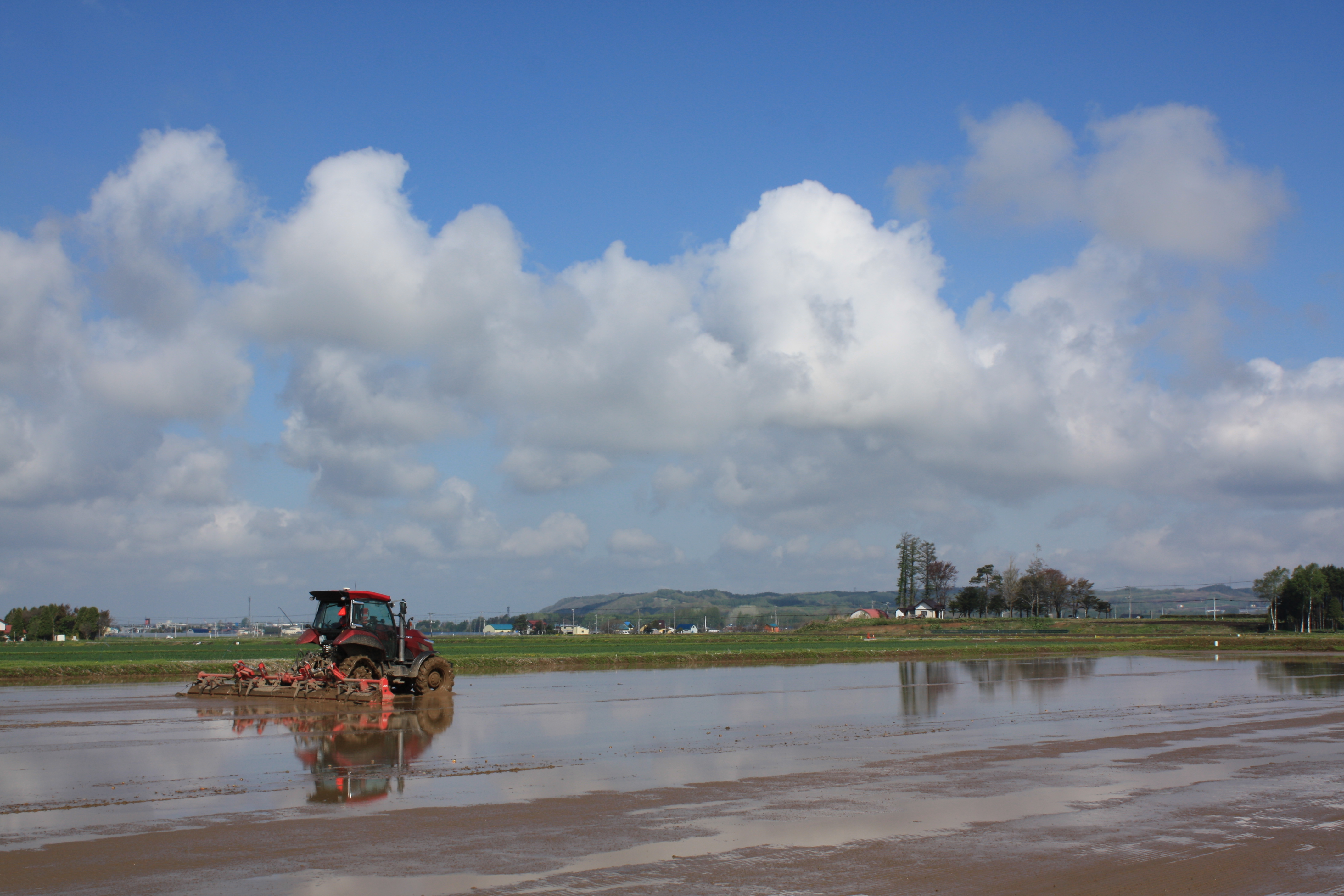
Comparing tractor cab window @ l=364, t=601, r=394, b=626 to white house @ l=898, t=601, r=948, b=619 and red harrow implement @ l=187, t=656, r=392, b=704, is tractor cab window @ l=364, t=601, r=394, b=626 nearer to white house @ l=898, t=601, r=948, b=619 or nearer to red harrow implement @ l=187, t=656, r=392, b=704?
red harrow implement @ l=187, t=656, r=392, b=704

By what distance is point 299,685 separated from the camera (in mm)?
26359

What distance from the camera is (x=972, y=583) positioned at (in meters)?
188

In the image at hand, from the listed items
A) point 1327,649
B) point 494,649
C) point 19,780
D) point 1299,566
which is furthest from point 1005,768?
point 1299,566

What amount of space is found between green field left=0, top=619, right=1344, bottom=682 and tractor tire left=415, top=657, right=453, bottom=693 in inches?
563

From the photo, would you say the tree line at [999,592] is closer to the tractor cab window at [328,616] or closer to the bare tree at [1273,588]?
the bare tree at [1273,588]

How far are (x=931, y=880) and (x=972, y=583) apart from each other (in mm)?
187773

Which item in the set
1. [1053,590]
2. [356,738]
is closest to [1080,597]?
[1053,590]

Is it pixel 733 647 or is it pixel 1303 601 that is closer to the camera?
pixel 733 647

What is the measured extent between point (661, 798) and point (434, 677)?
16.9 metres

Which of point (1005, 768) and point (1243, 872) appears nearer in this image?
point (1243, 872)

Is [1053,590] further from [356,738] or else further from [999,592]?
[356,738]

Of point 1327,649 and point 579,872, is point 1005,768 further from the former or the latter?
point 1327,649

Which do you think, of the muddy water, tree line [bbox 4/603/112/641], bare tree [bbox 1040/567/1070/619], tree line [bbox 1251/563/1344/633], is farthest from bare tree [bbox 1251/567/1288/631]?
tree line [bbox 4/603/112/641]

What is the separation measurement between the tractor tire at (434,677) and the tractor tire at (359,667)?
43.3 inches
